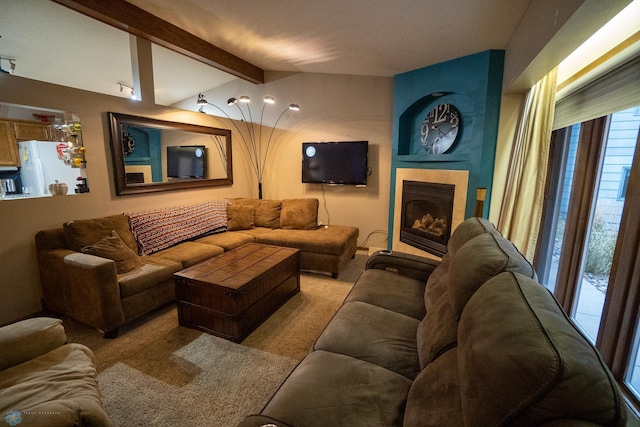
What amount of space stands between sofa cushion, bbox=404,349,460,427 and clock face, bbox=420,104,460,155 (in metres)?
2.75

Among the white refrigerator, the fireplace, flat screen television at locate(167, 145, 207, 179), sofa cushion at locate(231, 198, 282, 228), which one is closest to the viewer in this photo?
the white refrigerator

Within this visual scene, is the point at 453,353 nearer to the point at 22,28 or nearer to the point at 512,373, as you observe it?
the point at 512,373

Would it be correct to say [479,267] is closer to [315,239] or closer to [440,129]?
[315,239]

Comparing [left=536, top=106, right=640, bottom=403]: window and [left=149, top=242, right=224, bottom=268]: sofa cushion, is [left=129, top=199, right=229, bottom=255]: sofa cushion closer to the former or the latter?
[left=149, top=242, right=224, bottom=268]: sofa cushion

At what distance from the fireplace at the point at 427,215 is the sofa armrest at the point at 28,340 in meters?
3.33

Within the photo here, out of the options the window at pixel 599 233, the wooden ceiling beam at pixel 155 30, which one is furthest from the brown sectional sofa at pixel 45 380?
the wooden ceiling beam at pixel 155 30

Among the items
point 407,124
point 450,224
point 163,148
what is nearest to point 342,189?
point 407,124

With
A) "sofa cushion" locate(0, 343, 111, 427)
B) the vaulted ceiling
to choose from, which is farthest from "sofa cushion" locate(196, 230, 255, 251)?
the vaulted ceiling

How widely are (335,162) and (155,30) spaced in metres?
2.66

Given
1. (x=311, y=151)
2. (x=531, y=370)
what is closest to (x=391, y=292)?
(x=531, y=370)

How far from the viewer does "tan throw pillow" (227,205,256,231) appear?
3891mm

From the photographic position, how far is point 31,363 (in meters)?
1.25

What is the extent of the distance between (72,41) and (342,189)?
3799 mm

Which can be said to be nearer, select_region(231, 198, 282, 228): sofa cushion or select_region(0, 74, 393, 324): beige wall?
select_region(0, 74, 393, 324): beige wall
